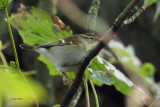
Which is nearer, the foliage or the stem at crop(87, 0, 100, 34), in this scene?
the foliage

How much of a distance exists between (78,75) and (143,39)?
2.40 metres

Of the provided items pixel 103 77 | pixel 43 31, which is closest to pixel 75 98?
pixel 103 77

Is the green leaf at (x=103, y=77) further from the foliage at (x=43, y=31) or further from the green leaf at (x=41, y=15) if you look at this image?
the green leaf at (x=41, y=15)

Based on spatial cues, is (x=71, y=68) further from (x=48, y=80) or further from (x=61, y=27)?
(x=48, y=80)

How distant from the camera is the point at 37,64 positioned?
1469 millimetres

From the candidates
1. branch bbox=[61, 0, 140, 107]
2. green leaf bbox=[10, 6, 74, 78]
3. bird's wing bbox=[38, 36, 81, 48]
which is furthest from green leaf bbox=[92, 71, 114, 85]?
bird's wing bbox=[38, 36, 81, 48]

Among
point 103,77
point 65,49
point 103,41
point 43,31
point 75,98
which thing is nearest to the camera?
point 103,41

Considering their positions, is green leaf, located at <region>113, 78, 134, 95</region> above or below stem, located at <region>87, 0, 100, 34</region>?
below

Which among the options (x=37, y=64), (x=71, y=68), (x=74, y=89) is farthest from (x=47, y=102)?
(x=74, y=89)

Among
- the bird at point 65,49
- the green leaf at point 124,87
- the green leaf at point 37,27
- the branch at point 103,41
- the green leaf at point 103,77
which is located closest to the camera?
the branch at point 103,41

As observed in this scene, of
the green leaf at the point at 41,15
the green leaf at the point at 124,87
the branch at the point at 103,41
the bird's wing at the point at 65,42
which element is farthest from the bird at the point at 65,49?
the branch at the point at 103,41

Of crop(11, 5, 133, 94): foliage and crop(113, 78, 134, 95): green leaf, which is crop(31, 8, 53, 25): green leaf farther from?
crop(113, 78, 134, 95): green leaf

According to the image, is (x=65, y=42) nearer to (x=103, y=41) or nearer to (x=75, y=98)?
(x=75, y=98)

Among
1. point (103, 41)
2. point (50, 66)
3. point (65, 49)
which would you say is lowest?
point (50, 66)
